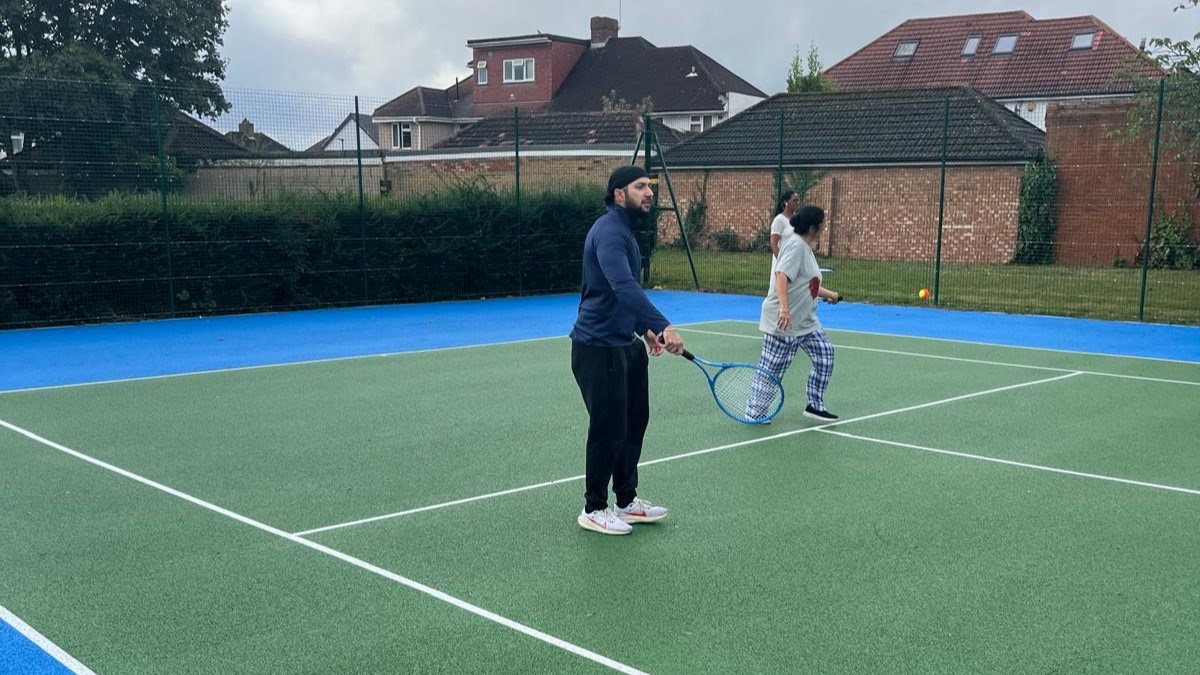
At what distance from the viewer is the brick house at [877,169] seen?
77.1 ft

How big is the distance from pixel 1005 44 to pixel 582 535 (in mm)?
41542

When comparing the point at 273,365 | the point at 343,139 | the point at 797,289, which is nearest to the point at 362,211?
the point at 343,139

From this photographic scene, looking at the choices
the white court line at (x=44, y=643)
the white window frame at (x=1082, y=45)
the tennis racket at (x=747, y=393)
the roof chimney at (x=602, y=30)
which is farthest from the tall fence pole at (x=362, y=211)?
the roof chimney at (x=602, y=30)

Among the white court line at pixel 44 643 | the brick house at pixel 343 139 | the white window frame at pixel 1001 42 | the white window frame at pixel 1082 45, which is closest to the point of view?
the white court line at pixel 44 643

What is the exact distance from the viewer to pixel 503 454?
7.30 metres

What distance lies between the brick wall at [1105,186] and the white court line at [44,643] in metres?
17.9

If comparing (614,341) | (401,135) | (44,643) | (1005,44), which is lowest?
(44,643)

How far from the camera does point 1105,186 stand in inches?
803

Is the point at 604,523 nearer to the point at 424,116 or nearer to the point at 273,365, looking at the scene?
the point at 273,365

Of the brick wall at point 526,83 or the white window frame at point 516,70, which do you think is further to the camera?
the white window frame at point 516,70

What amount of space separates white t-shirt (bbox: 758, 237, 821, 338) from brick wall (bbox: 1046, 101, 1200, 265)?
478 inches

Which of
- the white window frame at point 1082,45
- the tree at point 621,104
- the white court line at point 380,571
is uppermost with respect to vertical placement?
the white window frame at point 1082,45

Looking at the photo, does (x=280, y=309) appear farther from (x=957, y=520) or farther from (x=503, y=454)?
(x=957, y=520)

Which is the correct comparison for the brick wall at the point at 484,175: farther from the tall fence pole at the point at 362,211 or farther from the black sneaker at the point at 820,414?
the black sneaker at the point at 820,414
